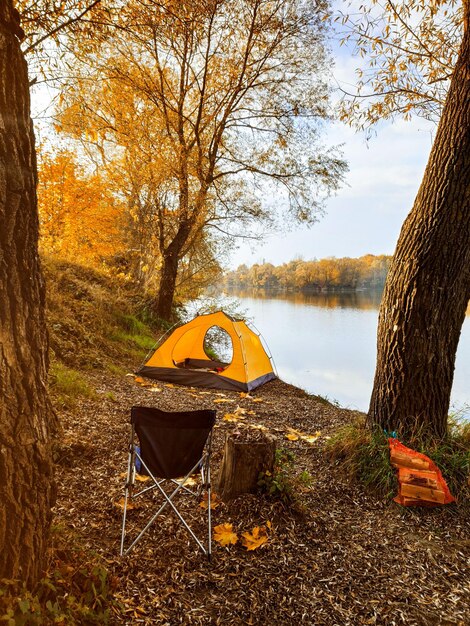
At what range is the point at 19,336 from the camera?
1850 millimetres

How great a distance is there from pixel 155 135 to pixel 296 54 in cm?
413

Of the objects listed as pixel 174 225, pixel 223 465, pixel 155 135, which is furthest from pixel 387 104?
pixel 174 225

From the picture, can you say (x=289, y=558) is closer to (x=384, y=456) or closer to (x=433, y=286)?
(x=384, y=456)

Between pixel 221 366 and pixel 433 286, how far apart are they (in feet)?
19.1

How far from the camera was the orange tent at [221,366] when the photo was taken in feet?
25.8

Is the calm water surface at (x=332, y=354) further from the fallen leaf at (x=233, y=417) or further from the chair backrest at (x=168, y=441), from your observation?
the chair backrest at (x=168, y=441)

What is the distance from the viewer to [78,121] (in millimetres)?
9930

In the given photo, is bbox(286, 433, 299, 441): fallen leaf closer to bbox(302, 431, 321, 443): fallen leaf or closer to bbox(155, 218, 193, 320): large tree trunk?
bbox(302, 431, 321, 443): fallen leaf

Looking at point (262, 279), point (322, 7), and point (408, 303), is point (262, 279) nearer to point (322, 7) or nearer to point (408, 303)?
point (322, 7)

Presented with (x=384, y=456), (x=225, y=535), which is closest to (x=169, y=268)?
(x=384, y=456)

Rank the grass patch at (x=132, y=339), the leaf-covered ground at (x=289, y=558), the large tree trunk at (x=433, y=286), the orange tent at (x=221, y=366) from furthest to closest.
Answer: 1. the grass patch at (x=132, y=339)
2. the orange tent at (x=221, y=366)
3. the large tree trunk at (x=433, y=286)
4. the leaf-covered ground at (x=289, y=558)

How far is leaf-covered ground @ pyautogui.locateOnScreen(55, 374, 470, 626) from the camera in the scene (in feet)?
7.54

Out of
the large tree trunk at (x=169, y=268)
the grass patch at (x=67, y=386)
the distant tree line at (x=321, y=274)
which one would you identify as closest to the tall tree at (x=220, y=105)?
the large tree trunk at (x=169, y=268)

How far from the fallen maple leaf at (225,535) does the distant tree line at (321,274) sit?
48.7 metres
